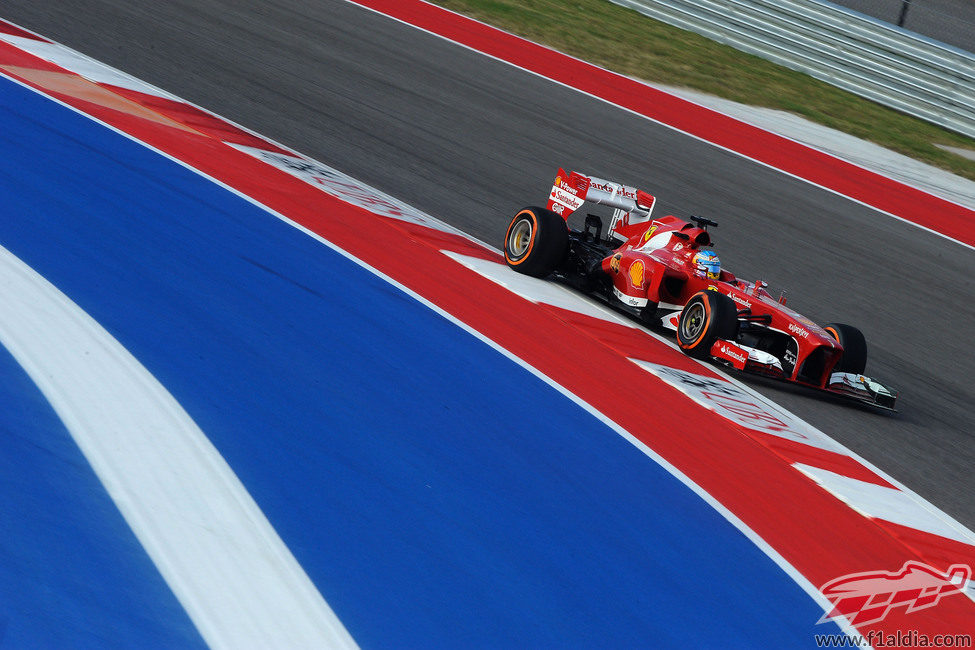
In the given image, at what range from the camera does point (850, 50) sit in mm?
17125

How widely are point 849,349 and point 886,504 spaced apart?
1792 millimetres

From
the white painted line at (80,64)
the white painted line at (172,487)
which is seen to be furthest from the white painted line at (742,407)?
the white painted line at (80,64)

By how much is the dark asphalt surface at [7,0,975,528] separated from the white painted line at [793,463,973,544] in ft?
2.05

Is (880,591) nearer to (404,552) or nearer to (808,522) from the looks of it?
(808,522)

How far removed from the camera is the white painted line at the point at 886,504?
5.28 m

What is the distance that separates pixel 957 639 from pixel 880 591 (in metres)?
0.40

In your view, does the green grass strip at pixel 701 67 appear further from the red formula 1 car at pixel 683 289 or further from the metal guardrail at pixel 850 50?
the red formula 1 car at pixel 683 289

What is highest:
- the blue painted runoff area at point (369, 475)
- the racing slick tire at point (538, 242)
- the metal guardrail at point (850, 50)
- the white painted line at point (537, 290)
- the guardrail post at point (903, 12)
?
the guardrail post at point (903, 12)

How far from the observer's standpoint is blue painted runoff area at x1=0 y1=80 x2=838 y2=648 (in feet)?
12.0

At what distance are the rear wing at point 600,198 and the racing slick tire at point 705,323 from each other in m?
1.44

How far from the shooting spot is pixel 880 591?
14.9ft

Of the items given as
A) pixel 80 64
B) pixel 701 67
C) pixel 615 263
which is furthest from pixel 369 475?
pixel 701 67

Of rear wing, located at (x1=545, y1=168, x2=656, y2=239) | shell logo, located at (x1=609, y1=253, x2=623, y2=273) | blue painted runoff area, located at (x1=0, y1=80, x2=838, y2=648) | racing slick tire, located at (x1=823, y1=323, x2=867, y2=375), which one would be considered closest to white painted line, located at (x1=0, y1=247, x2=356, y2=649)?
blue painted runoff area, located at (x1=0, y1=80, x2=838, y2=648)

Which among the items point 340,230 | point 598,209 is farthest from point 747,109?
point 340,230
